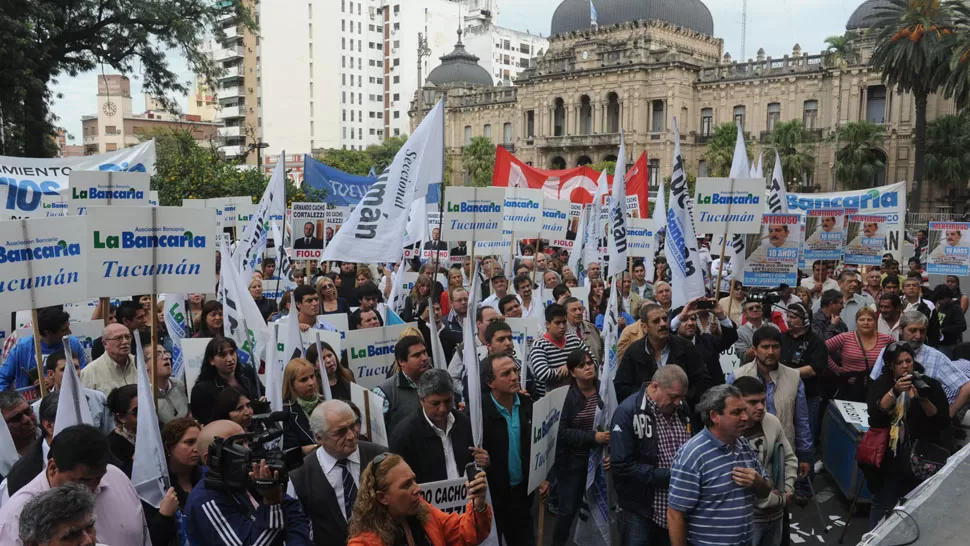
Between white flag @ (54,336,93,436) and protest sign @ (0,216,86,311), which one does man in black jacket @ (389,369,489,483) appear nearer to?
white flag @ (54,336,93,436)

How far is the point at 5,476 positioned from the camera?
4438 mm

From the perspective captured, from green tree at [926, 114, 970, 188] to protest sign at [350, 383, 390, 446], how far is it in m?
46.2

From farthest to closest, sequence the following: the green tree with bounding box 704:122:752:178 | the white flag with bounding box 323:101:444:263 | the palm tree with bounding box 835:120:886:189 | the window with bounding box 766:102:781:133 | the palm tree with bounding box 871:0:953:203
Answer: the window with bounding box 766:102:781:133 → the green tree with bounding box 704:122:752:178 → the palm tree with bounding box 835:120:886:189 → the palm tree with bounding box 871:0:953:203 → the white flag with bounding box 323:101:444:263

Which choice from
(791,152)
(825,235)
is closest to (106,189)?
(825,235)

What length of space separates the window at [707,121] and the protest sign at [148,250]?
185 feet

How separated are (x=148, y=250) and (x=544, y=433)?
318cm

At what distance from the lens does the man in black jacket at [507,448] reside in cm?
486

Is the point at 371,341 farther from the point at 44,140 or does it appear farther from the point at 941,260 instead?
the point at 44,140

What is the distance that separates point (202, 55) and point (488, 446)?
61.1 ft

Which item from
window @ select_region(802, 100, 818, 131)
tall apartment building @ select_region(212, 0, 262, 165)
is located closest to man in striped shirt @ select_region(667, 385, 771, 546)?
window @ select_region(802, 100, 818, 131)

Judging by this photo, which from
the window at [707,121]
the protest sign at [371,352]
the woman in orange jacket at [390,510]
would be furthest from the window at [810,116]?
the woman in orange jacket at [390,510]

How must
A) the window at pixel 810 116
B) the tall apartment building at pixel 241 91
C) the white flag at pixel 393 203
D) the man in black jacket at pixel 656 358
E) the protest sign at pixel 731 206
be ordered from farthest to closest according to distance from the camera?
the tall apartment building at pixel 241 91
the window at pixel 810 116
the protest sign at pixel 731 206
the white flag at pixel 393 203
the man in black jacket at pixel 656 358

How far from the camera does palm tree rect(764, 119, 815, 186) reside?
49.3 metres

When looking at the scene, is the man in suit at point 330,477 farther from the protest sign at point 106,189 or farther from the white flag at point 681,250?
the protest sign at point 106,189
